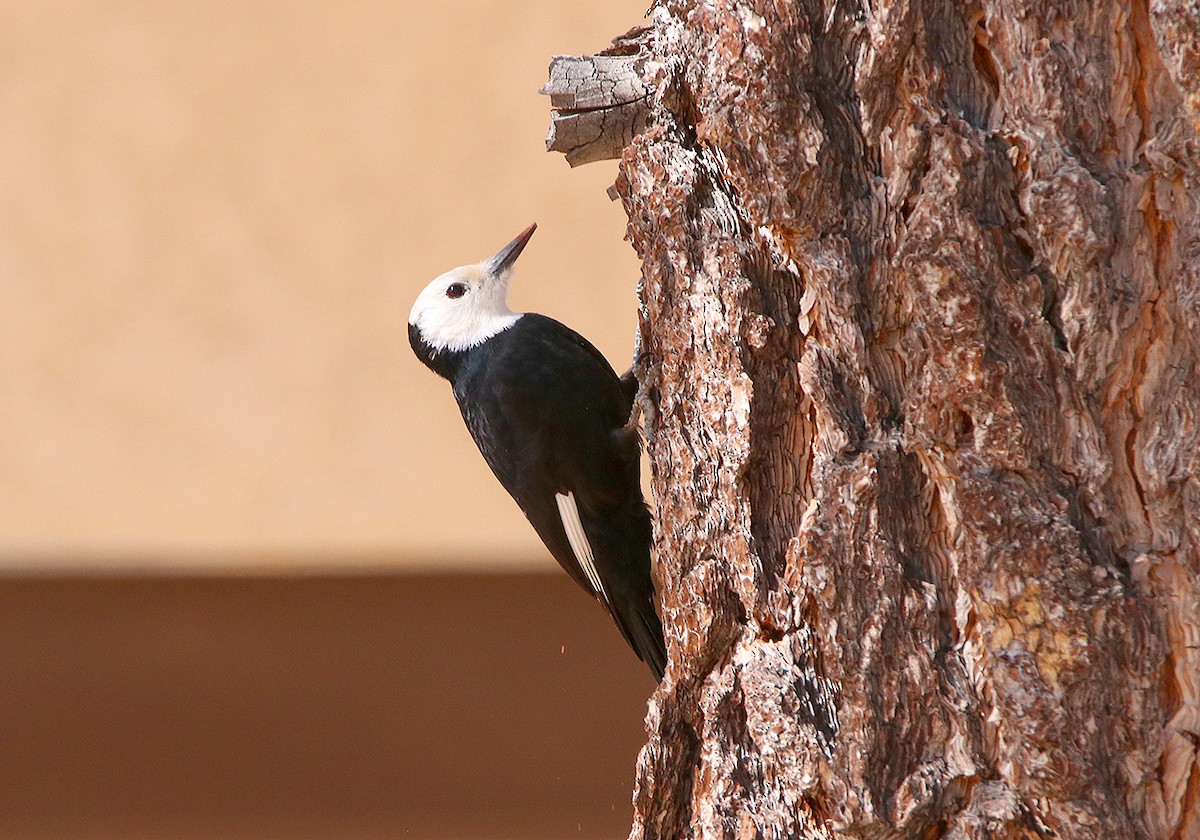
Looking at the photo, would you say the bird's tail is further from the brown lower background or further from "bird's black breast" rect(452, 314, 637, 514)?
the brown lower background

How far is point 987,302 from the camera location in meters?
1.19

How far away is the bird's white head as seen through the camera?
103 inches

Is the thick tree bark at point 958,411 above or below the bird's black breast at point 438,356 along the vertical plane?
below

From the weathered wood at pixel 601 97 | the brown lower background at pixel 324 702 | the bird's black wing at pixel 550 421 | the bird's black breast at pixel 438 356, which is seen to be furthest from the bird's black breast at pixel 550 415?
the brown lower background at pixel 324 702

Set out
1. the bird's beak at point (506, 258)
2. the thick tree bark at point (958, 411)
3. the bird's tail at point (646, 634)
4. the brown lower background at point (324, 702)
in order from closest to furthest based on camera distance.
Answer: the thick tree bark at point (958, 411)
the bird's tail at point (646, 634)
the bird's beak at point (506, 258)
the brown lower background at point (324, 702)

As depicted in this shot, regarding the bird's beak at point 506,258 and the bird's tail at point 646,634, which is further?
the bird's beak at point 506,258

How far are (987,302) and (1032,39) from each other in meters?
0.27

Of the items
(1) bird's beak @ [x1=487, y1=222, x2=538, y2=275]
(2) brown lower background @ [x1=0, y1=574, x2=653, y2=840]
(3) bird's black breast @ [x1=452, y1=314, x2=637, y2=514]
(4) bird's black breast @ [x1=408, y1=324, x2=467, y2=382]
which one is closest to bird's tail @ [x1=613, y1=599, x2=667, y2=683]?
(3) bird's black breast @ [x1=452, y1=314, x2=637, y2=514]

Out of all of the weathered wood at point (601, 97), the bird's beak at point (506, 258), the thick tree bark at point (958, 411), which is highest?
the bird's beak at point (506, 258)

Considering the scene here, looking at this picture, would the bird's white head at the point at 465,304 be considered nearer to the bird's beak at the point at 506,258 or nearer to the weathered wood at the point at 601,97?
the bird's beak at the point at 506,258

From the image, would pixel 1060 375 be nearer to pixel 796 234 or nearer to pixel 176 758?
pixel 796 234

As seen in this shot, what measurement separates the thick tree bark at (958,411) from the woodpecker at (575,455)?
0.83 metres

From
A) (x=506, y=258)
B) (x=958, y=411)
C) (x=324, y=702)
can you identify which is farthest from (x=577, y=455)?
(x=324, y=702)

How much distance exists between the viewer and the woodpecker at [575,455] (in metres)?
2.28
